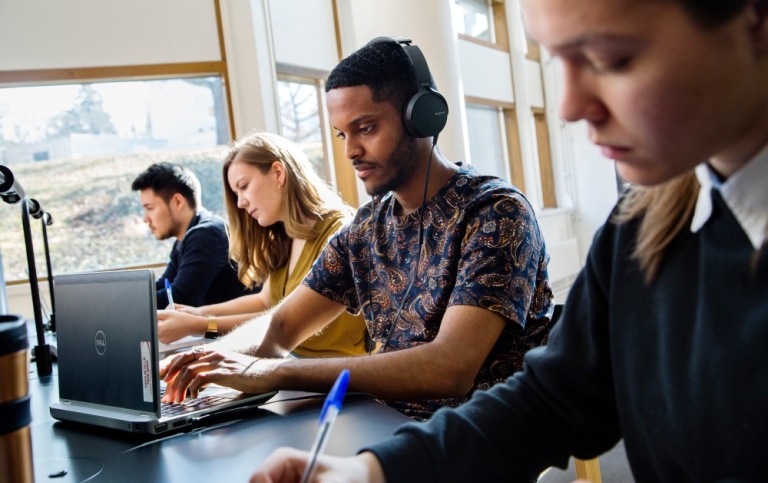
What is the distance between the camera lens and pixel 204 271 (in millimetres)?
3061

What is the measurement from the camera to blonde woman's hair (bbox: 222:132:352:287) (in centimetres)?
238

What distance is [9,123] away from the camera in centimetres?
394

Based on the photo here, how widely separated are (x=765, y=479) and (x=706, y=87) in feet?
1.02

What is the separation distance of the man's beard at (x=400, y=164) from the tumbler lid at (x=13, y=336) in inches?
40.1

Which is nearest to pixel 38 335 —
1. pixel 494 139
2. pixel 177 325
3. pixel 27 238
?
pixel 27 238

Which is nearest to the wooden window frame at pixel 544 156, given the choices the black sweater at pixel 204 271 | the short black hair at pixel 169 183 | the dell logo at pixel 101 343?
the short black hair at pixel 169 183

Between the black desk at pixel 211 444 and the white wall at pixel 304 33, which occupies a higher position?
the white wall at pixel 304 33

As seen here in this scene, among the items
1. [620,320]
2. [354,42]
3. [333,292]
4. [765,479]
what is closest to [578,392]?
[620,320]

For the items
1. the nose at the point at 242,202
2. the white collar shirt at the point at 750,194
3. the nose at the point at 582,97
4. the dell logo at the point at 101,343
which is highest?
the nose at the point at 242,202

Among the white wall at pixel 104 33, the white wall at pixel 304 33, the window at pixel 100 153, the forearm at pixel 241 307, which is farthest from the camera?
the white wall at pixel 304 33

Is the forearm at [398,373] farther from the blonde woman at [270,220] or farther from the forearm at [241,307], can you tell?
the forearm at [241,307]

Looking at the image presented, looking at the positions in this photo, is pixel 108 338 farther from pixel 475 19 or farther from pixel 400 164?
pixel 475 19

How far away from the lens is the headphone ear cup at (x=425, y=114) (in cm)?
155

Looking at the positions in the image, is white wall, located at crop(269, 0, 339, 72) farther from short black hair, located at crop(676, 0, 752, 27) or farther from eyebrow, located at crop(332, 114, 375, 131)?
short black hair, located at crop(676, 0, 752, 27)
